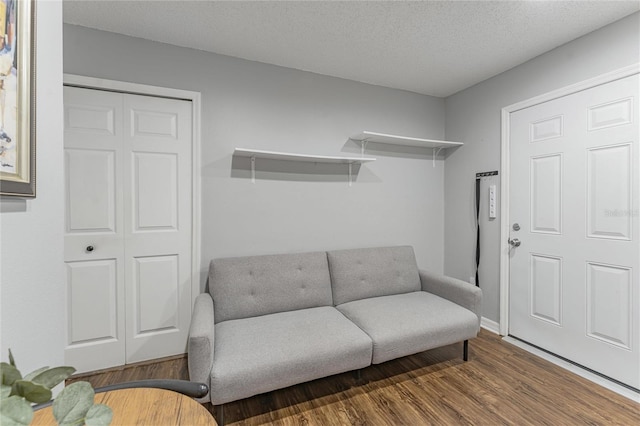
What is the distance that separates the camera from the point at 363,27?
6.59 ft

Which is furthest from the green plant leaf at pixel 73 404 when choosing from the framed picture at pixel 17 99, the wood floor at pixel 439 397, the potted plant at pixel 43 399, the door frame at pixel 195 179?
the door frame at pixel 195 179

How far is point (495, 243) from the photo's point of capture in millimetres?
2750

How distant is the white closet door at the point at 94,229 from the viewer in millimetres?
2025

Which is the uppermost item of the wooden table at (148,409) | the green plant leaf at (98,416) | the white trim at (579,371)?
the green plant leaf at (98,416)

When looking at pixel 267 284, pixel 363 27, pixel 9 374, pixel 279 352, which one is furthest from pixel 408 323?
pixel 363 27

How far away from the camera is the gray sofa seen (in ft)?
5.10

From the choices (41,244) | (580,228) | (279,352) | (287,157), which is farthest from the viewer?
(287,157)

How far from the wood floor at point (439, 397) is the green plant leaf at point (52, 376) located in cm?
144

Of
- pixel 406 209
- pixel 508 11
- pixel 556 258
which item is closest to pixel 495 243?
pixel 556 258

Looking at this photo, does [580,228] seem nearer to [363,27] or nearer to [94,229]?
[363,27]

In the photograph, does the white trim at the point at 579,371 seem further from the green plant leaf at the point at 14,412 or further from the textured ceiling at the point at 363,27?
the green plant leaf at the point at 14,412

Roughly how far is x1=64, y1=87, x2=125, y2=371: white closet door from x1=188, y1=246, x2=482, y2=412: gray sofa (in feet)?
2.44

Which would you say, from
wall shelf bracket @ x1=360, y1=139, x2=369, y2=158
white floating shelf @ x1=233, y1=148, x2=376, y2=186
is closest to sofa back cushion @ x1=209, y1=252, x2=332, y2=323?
white floating shelf @ x1=233, y1=148, x2=376, y2=186

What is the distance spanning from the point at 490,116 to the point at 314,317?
249cm
